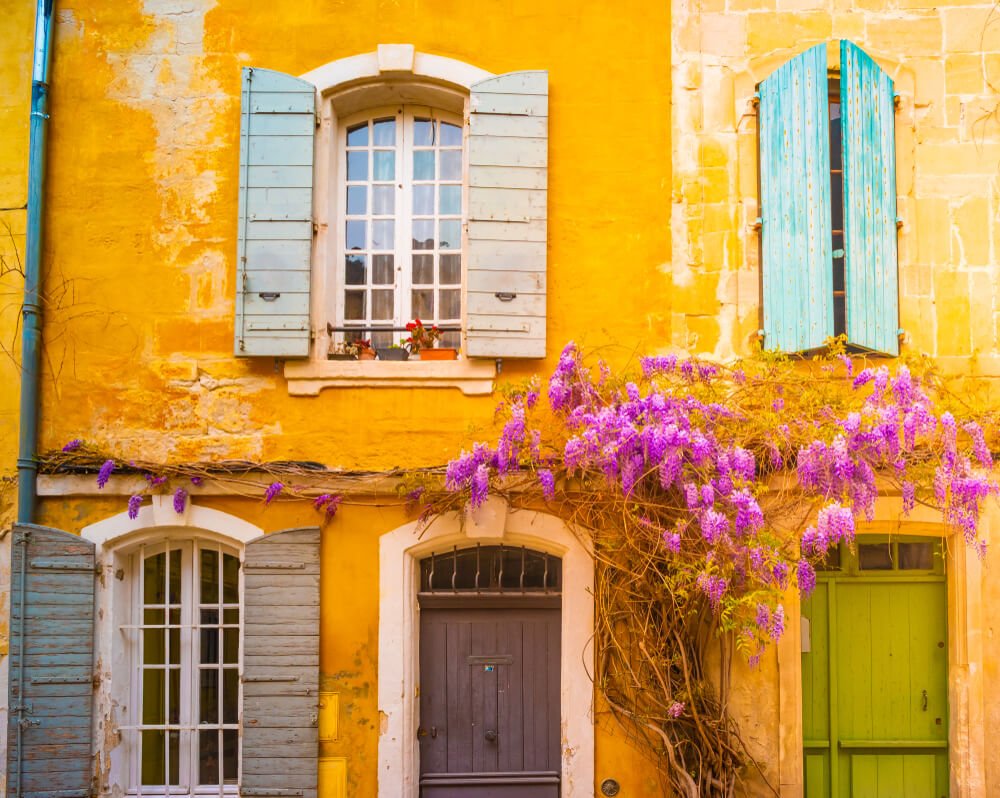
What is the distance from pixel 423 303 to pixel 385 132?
1214 mm

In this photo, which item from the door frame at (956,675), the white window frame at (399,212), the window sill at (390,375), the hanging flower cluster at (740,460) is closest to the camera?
the hanging flower cluster at (740,460)

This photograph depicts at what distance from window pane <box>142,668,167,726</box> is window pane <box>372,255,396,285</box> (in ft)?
9.55

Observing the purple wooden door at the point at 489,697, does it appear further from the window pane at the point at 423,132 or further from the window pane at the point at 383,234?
the window pane at the point at 423,132

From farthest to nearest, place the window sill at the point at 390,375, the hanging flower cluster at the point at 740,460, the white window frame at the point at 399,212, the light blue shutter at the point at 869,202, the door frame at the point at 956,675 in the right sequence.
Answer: the white window frame at the point at 399,212, the window sill at the point at 390,375, the light blue shutter at the point at 869,202, the door frame at the point at 956,675, the hanging flower cluster at the point at 740,460

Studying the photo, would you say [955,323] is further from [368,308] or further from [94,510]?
[94,510]

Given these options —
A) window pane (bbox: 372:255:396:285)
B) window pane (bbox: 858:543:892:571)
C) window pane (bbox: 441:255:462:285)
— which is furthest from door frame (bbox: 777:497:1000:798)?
window pane (bbox: 372:255:396:285)

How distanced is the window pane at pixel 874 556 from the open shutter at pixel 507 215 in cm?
245

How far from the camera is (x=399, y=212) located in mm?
6711

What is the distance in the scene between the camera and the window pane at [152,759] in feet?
21.0

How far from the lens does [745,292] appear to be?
6355mm

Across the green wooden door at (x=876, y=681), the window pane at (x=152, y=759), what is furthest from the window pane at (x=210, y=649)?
the green wooden door at (x=876, y=681)

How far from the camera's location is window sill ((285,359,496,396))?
6289mm

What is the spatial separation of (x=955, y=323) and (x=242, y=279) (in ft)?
14.8

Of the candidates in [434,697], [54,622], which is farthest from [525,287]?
[54,622]
